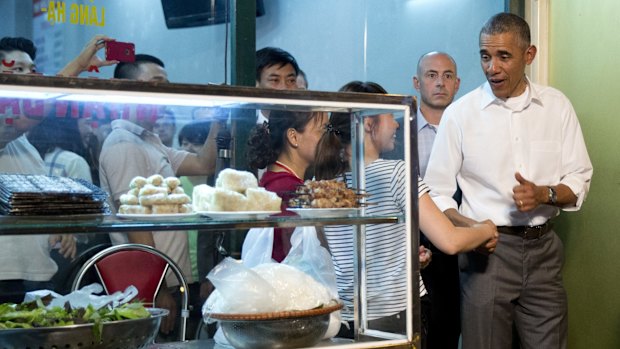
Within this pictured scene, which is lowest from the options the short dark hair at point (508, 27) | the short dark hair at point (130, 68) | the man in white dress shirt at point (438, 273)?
the man in white dress shirt at point (438, 273)

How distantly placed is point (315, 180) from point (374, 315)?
1.51 feet

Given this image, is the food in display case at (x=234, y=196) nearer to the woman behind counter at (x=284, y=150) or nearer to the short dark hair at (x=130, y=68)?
the woman behind counter at (x=284, y=150)

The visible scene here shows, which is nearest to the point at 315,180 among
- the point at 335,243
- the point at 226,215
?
the point at 335,243

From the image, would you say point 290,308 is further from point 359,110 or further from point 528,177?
point 528,177

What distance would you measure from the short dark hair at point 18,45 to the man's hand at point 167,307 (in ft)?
4.65

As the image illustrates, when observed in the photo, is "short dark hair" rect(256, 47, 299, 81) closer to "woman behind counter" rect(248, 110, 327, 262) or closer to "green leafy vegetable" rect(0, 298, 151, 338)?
"woman behind counter" rect(248, 110, 327, 262)

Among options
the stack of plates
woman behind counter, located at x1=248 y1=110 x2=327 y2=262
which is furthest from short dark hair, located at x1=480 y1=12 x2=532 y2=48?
the stack of plates

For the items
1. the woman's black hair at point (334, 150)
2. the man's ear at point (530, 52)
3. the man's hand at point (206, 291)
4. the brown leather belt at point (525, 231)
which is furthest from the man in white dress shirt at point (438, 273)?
the man's hand at point (206, 291)

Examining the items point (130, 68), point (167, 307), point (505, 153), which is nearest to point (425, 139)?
point (505, 153)

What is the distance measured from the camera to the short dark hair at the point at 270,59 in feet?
13.6

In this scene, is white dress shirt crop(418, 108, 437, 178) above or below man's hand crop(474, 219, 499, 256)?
above

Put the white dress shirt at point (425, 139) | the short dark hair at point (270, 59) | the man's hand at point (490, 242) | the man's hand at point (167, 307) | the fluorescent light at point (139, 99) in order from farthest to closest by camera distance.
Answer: the white dress shirt at point (425, 139)
the short dark hair at point (270, 59)
the man's hand at point (490, 242)
the man's hand at point (167, 307)
the fluorescent light at point (139, 99)

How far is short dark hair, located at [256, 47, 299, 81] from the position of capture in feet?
13.6

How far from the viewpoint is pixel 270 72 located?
4.14 m
